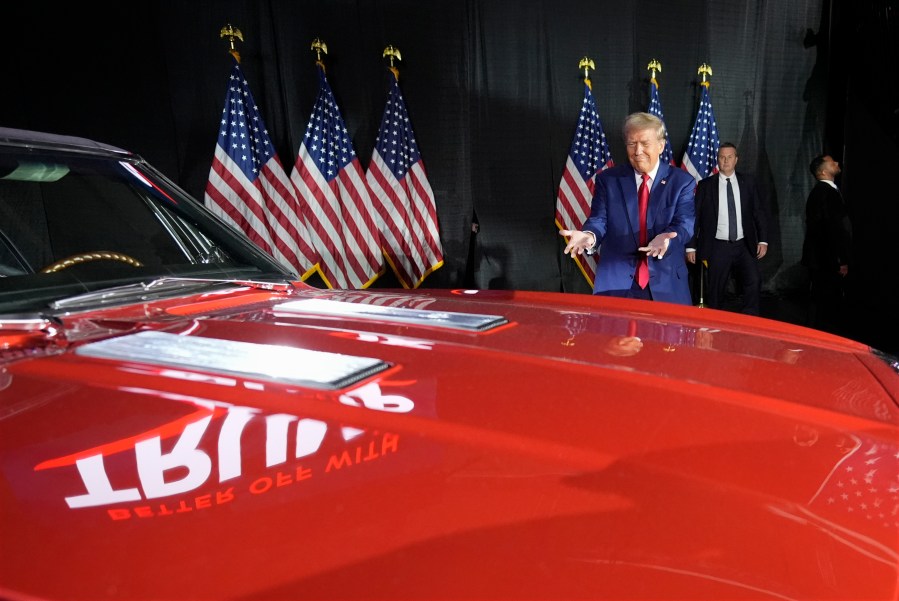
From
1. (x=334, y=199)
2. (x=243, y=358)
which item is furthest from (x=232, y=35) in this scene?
(x=243, y=358)

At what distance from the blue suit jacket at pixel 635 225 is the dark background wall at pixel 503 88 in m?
2.94

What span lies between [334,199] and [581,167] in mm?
2219

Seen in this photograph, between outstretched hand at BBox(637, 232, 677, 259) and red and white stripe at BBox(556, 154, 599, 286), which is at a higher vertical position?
red and white stripe at BBox(556, 154, 599, 286)

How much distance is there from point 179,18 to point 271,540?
17.8 feet

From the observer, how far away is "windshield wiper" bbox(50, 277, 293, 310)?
115 cm

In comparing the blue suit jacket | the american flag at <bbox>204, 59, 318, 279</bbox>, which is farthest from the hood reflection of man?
the american flag at <bbox>204, 59, 318, 279</bbox>

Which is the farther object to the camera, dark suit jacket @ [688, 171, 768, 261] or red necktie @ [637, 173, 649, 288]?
dark suit jacket @ [688, 171, 768, 261]

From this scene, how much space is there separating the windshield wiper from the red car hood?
0.50 feet

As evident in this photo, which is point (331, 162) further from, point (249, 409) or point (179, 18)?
point (249, 409)

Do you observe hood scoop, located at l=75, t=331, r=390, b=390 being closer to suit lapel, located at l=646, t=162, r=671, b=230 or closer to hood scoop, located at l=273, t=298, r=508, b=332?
hood scoop, located at l=273, t=298, r=508, b=332

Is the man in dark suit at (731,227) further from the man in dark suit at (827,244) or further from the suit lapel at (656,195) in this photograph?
the suit lapel at (656,195)

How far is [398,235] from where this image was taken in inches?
215

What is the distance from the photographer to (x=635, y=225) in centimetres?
278

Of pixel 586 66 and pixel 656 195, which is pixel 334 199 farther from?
pixel 656 195
